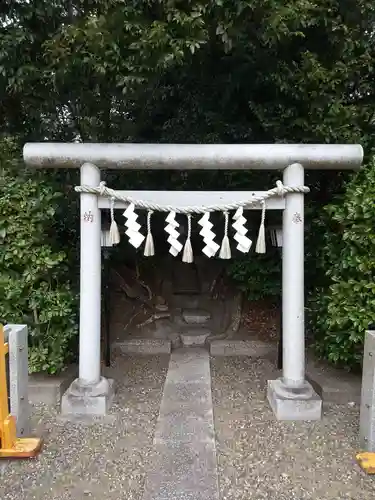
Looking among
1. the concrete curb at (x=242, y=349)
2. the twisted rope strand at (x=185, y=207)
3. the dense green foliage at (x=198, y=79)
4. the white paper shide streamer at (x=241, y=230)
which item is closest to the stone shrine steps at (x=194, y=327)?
the concrete curb at (x=242, y=349)

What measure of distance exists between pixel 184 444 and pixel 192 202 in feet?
6.11

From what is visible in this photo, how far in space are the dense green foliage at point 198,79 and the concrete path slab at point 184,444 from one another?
4.50 feet

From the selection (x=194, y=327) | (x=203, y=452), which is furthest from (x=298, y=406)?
(x=194, y=327)

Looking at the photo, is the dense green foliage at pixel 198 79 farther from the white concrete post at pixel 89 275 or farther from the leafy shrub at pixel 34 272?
the white concrete post at pixel 89 275

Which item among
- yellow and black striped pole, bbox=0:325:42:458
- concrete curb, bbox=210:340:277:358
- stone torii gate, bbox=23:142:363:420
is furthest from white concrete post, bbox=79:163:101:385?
concrete curb, bbox=210:340:277:358

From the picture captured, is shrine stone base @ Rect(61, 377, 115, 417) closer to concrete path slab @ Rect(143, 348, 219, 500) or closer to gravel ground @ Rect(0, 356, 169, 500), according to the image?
gravel ground @ Rect(0, 356, 169, 500)

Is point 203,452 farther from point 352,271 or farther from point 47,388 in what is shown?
point 352,271

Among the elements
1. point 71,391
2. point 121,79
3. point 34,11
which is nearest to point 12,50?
point 34,11

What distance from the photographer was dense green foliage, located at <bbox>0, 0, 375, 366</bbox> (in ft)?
10.7

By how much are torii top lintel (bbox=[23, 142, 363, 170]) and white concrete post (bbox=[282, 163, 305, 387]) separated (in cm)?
15

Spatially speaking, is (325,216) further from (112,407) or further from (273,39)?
(112,407)

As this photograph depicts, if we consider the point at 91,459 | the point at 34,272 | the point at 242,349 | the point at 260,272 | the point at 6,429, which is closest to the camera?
the point at 6,429

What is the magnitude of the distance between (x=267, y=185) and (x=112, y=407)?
2.91m

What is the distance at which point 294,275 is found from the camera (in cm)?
360
